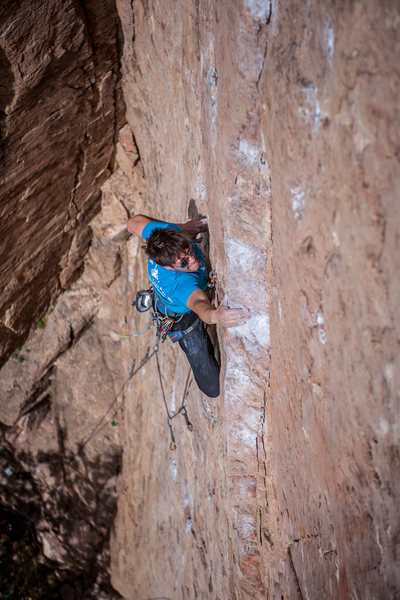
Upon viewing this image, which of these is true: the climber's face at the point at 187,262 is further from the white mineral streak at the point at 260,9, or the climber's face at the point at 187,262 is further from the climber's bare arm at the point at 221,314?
the white mineral streak at the point at 260,9

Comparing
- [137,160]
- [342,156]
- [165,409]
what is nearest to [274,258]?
[342,156]

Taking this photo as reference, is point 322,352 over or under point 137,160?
under

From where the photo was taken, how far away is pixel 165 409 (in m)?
4.89

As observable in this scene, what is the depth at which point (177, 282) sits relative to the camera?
3.17m

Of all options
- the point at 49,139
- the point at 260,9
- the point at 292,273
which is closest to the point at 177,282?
the point at 292,273

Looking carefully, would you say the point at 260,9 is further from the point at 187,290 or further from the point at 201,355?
the point at 201,355

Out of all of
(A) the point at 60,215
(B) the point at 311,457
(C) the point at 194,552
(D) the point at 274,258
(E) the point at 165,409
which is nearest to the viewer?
(B) the point at 311,457

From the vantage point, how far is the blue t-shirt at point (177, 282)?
314 cm

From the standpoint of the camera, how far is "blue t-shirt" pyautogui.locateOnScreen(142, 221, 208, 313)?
3.14 m

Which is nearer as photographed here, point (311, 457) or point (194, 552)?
point (311, 457)

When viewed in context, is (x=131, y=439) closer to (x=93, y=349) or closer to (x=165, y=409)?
(x=93, y=349)

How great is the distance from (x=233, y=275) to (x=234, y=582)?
7.03 feet

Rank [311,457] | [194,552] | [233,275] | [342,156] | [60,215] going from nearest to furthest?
1. [342,156]
2. [311,457]
3. [233,275]
4. [194,552]
5. [60,215]

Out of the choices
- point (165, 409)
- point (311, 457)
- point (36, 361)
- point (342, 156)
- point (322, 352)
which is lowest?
point (311, 457)
